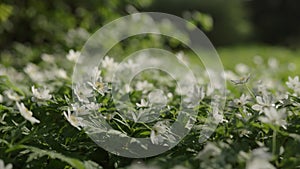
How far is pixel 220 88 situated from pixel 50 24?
317 centimetres

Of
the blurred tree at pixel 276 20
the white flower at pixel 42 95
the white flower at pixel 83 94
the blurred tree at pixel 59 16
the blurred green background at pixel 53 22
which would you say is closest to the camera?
the white flower at pixel 83 94

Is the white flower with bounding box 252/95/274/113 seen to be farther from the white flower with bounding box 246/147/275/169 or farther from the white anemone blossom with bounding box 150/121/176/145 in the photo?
the white flower with bounding box 246/147/275/169

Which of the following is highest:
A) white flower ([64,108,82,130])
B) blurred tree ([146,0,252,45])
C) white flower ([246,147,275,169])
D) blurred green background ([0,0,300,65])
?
blurred tree ([146,0,252,45])

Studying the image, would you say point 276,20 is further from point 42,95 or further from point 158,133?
point 158,133

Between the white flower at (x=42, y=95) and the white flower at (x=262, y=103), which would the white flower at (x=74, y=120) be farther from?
the white flower at (x=262, y=103)

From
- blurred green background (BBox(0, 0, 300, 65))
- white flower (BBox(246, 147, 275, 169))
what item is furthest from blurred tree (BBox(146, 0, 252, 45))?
white flower (BBox(246, 147, 275, 169))

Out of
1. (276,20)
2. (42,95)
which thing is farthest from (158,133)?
(276,20)

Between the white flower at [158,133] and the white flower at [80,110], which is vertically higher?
the white flower at [80,110]

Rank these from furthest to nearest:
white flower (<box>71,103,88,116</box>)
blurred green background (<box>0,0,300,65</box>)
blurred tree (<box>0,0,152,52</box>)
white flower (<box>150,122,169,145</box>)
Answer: blurred tree (<box>0,0,152,52</box>)
blurred green background (<box>0,0,300,65</box>)
white flower (<box>71,103,88,116</box>)
white flower (<box>150,122,169,145</box>)

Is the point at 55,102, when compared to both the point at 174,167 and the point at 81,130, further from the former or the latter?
the point at 174,167

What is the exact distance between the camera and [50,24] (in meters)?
5.34

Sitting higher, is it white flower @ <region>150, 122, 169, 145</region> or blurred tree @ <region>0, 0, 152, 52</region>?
blurred tree @ <region>0, 0, 152, 52</region>

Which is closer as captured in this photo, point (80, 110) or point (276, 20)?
point (80, 110)

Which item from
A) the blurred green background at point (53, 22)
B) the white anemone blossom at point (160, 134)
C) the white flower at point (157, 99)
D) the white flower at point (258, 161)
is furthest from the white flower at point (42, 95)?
the blurred green background at point (53, 22)
